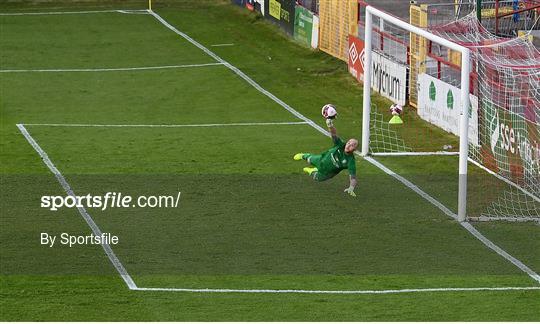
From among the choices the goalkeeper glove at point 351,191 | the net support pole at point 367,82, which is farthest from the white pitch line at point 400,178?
the goalkeeper glove at point 351,191

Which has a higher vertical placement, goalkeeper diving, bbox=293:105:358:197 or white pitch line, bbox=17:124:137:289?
goalkeeper diving, bbox=293:105:358:197

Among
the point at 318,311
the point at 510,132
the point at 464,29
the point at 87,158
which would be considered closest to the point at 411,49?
the point at 464,29

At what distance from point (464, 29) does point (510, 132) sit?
17.3ft

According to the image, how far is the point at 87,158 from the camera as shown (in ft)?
89.6

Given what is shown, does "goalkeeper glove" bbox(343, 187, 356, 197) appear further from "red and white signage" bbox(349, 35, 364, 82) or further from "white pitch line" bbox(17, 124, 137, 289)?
"red and white signage" bbox(349, 35, 364, 82)

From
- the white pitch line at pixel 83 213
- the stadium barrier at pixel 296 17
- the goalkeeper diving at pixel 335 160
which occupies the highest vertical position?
the goalkeeper diving at pixel 335 160

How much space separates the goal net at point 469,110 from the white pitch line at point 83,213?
6427 mm

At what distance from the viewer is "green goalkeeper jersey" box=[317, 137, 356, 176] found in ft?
75.4

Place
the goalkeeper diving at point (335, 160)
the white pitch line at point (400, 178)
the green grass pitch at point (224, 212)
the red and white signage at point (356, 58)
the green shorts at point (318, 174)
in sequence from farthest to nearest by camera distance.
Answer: the red and white signage at point (356, 58) → the green shorts at point (318, 174) → the goalkeeper diving at point (335, 160) → the white pitch line at point (400, 178) → the green grass pitch at point (224, 212)

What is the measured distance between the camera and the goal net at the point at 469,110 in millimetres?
23708

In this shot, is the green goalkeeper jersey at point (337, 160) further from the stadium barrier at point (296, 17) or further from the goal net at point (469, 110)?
the stadium barrier at point (296, 17)

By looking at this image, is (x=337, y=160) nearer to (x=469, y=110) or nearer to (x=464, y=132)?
(x=464, y=132)

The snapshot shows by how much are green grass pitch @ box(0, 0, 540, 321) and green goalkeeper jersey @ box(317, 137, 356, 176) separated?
0.80 metres

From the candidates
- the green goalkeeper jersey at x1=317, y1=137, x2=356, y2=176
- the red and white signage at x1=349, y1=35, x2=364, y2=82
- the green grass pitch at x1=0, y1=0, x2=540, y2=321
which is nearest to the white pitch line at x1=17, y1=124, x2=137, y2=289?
the green grass pitch at x1=0, y1=0, x2=540, y2=321
